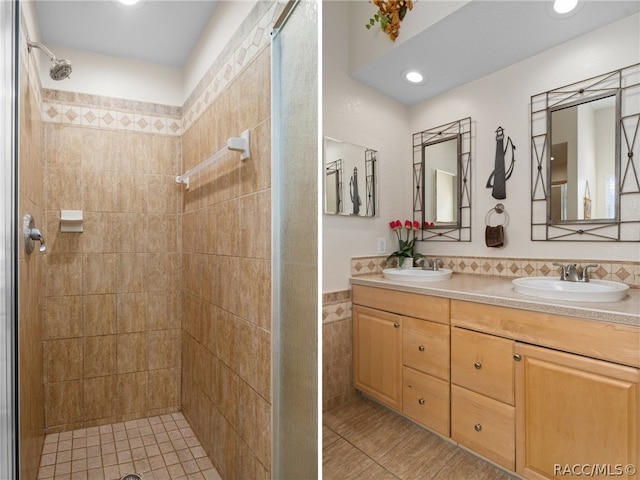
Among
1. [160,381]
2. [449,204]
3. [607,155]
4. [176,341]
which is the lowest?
[160,381]

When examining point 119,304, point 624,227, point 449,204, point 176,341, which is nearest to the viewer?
point 624,227

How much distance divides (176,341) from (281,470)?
46.3 inches

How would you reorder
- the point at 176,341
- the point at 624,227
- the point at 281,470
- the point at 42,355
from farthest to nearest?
the point at 176,341 < the point at 42,355 < the point at 624,227 < the point at 281,470

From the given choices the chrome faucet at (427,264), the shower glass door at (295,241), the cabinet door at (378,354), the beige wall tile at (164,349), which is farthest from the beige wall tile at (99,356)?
the chrome faucet at (427,264)

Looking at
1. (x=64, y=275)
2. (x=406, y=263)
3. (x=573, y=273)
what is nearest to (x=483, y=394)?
(x=573, y=273)

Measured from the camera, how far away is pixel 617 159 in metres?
1.60

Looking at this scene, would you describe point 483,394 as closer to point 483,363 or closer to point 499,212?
point 483,363

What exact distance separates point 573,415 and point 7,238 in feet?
6.16

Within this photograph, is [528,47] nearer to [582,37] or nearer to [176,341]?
[582,37]

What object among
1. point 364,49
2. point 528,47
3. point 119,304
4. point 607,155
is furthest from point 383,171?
point 119,304

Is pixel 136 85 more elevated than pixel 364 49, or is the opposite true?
pixel 364 49

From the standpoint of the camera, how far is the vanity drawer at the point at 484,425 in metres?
1.41

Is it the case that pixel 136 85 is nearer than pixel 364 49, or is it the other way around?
pixel 136 85

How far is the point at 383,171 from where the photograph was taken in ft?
7.53
